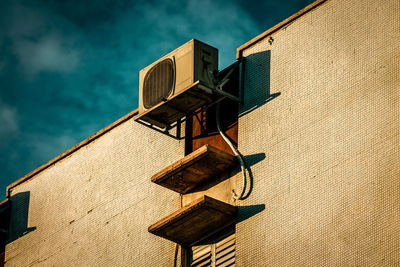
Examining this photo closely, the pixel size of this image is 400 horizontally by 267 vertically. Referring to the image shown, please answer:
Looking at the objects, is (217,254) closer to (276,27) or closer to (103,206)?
(103,206)

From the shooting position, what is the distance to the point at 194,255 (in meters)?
13.7

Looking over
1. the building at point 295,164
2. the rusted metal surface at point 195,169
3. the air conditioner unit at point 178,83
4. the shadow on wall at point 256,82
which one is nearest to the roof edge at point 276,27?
the building at point 295,164

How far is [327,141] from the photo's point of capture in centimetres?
1201

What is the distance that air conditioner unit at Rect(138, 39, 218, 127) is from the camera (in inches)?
538

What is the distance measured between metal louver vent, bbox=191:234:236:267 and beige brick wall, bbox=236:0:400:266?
39cm

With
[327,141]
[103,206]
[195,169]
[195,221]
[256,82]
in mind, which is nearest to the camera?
[327,141]

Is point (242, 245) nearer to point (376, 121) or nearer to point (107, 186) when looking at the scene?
point (376, 121)

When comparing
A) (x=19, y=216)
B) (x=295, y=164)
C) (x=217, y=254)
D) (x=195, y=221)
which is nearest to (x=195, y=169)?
(x=195, y=221)

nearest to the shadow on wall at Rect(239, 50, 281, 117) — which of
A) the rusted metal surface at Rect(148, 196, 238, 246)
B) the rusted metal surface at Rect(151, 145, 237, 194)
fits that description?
the rusted metal surface at Rect(151, 145, 237, 194)

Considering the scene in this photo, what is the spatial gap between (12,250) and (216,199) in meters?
6.48

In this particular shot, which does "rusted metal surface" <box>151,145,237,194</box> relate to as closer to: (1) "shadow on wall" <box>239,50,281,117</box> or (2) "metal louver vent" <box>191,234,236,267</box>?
(1) "shadow on wall" <box>239,50,281,117</box>

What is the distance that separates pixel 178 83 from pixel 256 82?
137cm

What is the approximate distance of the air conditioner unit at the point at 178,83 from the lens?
13.7 metres

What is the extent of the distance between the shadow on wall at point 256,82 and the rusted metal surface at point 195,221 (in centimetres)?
185
